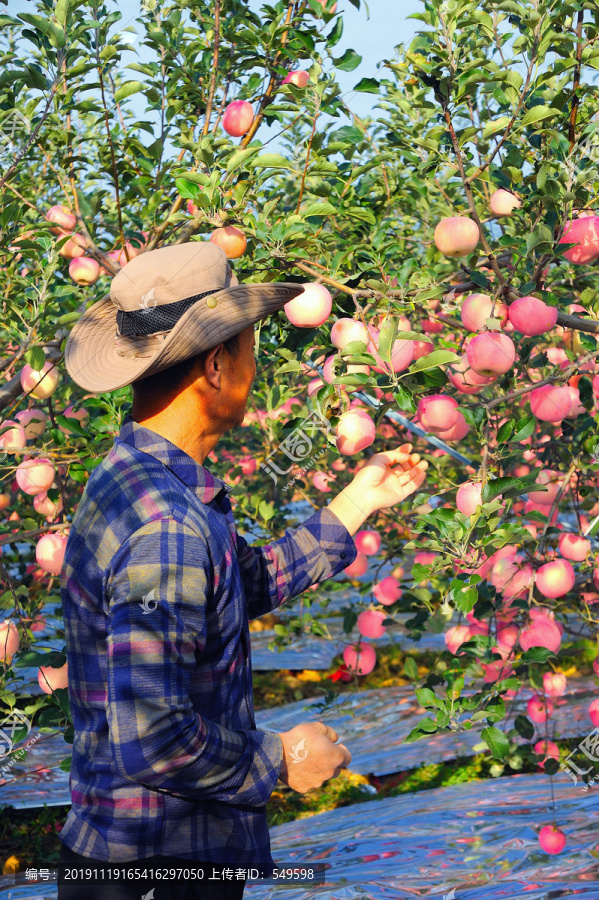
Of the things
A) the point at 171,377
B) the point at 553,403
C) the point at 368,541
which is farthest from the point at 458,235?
the point at 368,541

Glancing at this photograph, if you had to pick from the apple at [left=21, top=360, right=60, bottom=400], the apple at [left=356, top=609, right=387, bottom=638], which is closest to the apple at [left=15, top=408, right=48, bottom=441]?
the apple at [left=21, top=360, right=60, bottom=400]

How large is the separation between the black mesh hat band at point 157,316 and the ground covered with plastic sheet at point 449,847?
5.86ft

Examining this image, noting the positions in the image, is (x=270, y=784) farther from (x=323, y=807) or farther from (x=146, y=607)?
(x=323, y=807)

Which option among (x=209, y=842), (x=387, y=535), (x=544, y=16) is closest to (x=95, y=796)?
(x=209, y=842)

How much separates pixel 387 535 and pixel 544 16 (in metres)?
2.01

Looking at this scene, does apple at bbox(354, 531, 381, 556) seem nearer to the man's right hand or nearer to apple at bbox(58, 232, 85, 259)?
apple at bbox(58, 232, 85, 259)

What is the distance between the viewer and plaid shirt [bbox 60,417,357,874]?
1.02 metres

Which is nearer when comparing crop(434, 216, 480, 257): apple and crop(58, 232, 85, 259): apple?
crop(434, 216, 480, 257): apple

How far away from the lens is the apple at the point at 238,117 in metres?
2.21

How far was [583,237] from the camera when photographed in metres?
1.73

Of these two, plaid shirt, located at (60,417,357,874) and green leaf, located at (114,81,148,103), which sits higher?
green leaf, located at (114,81,148,103)

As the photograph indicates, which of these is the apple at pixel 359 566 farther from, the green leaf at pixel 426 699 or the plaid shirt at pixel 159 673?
the plaid shirt at pixel 159 673

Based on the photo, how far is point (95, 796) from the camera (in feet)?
3.71

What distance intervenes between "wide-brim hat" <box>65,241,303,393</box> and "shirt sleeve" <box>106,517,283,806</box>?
0.87ft
